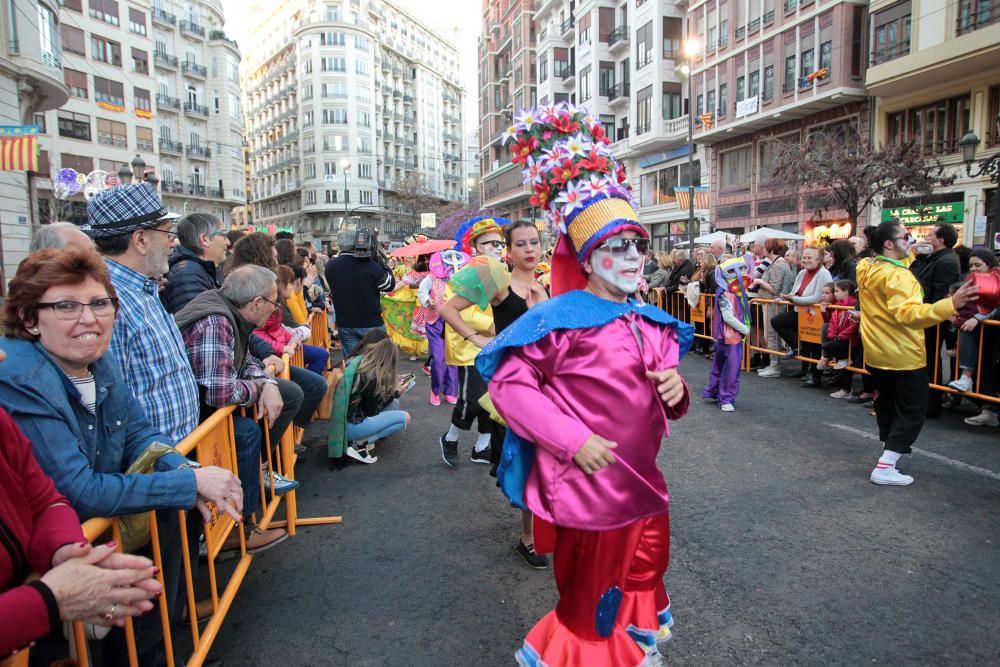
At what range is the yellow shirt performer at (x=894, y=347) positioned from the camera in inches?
183

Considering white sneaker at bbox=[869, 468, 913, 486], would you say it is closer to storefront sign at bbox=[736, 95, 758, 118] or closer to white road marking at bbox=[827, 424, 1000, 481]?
white road marking at bbox=[827, 424, 1000, 481]

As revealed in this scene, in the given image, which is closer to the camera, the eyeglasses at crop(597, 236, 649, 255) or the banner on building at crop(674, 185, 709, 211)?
the eyeglasses at crop(597, 236, 649, 255)

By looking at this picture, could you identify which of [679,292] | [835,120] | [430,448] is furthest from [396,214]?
[430,448]

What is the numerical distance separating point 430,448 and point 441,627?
3.12m

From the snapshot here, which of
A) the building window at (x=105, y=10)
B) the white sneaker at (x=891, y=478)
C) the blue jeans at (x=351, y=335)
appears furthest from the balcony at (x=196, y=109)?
the white sneaker at (x=891, y=478)

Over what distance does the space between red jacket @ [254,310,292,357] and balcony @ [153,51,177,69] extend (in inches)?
2143

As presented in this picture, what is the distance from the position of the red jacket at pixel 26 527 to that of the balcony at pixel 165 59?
58207 mm

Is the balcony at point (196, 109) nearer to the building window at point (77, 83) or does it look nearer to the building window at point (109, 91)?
the building window at point (109, 91)

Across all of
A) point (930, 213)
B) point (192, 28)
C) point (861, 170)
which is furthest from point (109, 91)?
point (930, 213)

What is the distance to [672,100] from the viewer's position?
1334 inches

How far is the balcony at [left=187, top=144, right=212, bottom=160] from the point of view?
5281cm

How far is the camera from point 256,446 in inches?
143

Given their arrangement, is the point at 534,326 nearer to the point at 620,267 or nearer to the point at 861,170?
the point at 620,267

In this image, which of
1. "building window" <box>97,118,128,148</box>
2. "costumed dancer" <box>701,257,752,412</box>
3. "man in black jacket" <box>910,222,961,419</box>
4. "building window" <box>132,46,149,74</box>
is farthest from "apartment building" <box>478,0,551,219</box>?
"man in black jacket" <box>910,222,961,419</box>
